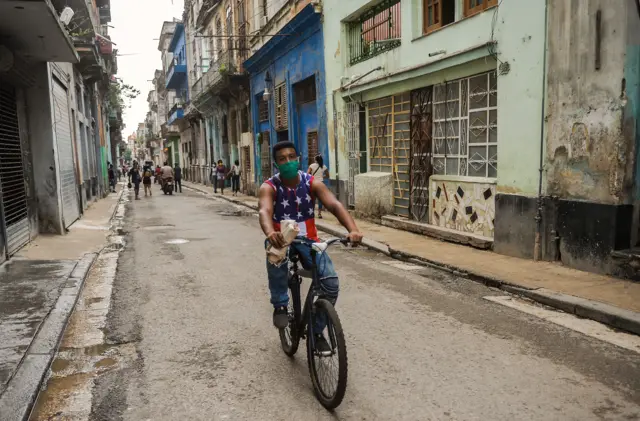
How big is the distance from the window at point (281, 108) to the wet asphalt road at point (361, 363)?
1309 centimetres

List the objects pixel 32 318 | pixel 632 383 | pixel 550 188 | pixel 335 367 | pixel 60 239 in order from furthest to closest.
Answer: pixel 60 239 → pixel 550 188 → pixel 32 318 → pixel 632 383 → pixel 335 367

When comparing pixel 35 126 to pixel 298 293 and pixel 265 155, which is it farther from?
pixel 265 155

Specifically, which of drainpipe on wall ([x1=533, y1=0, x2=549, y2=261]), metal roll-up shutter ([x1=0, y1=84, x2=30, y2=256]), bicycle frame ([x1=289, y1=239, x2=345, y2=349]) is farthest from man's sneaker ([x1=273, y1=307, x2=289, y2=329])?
metal roll-up shutter ([x1=0, y1=84, x2=30, y2=256])

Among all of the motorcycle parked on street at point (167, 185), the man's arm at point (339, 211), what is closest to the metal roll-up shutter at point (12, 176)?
the man's arm at point (339, 211)

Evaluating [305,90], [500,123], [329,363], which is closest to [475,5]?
[500,123]

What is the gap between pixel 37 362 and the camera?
13.5 feet

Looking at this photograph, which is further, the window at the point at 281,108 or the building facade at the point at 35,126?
the window at the point at 281,108

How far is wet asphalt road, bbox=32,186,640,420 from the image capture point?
3.37 metres

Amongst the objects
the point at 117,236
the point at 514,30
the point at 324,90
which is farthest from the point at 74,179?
the point at 514,30

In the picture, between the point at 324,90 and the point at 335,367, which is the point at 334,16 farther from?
the point at 335,367

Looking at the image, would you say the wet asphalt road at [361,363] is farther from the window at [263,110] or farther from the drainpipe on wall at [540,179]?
the window at [263,110]

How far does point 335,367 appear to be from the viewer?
10.7 ft

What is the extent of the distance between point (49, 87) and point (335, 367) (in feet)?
33.6

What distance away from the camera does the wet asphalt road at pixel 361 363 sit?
3.37 metres
